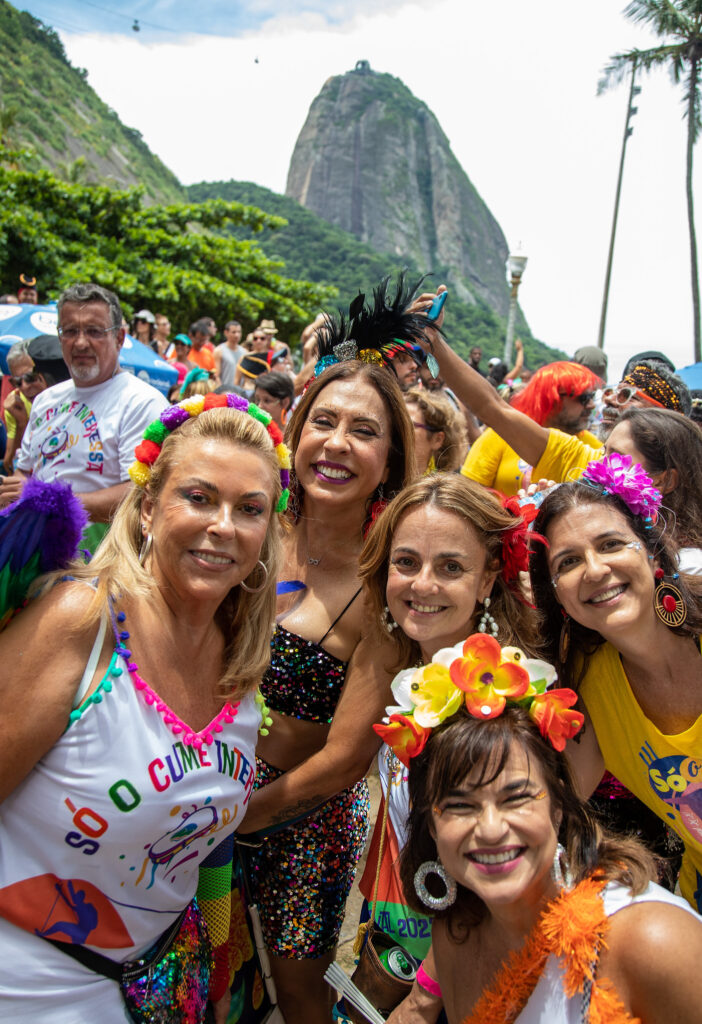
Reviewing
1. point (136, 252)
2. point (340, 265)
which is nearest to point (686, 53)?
point (136, 252)

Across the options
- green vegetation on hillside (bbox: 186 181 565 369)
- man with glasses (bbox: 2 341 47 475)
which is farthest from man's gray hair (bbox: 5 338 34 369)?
green vegetation on hillside (bbox: 186 181 565 369)

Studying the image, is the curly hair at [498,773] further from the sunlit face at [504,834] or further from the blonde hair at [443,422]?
the blonde hair at [443,422]

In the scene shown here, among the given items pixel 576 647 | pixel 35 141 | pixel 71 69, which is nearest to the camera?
pixel 576 647

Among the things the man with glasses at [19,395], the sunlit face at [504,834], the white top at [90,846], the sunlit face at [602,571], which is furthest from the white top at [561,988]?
the man with glasses at [19,395]

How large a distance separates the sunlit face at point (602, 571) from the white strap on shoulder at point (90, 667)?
3.98 feet

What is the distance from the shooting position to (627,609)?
198cm

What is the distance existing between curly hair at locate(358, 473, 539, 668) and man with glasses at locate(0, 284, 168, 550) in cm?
206

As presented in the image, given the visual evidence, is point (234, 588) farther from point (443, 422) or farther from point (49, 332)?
point (49, 332)

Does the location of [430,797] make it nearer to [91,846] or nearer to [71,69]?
[91,846]

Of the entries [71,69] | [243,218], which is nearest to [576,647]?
[243,218]

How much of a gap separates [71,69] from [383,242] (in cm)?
5703

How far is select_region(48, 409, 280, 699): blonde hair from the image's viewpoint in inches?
71.1

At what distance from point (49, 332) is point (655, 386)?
6995mm

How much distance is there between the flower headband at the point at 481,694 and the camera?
5.66ft
